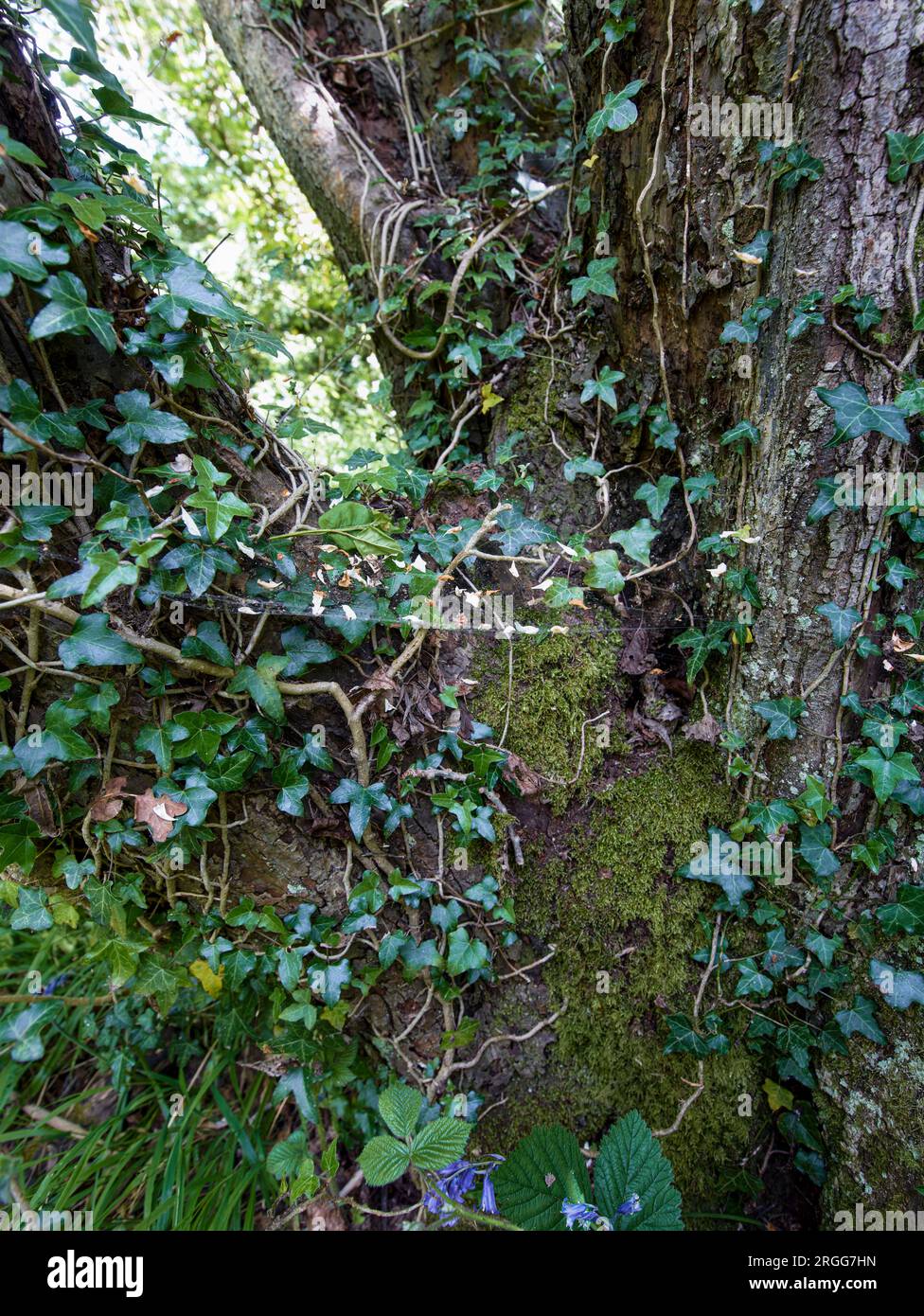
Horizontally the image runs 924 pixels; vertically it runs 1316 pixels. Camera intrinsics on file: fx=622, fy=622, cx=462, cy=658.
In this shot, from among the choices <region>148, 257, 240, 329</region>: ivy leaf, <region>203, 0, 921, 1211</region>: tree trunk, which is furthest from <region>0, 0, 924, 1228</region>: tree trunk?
<region>148, 257, 240, 329</region>: ivy leaf

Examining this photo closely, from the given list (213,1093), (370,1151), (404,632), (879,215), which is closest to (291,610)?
(404,632)

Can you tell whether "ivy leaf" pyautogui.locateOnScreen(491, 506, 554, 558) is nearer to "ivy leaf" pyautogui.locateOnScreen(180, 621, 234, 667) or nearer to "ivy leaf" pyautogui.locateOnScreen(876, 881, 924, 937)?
"ivy leaf" pyautogui.locateOnScreen(180, 621, 234, 667)

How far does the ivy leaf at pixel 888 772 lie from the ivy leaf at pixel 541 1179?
3.17 feet

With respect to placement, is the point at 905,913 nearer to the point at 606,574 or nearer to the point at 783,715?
the point at 783,715

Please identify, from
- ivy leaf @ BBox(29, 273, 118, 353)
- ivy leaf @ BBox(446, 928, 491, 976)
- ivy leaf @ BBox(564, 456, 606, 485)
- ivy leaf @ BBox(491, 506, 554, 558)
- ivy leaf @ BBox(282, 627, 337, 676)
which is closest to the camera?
ivy leaf @ BBox(29, 273, 118, 353)

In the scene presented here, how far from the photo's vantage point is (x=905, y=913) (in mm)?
1306

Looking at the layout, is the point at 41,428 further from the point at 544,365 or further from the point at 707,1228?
the point at 707,1228

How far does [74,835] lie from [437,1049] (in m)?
0.97

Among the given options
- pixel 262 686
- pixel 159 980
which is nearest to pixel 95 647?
pixel 262 686

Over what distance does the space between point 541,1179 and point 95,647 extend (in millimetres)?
1375

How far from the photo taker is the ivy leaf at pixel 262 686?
127cm

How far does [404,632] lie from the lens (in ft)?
4.58

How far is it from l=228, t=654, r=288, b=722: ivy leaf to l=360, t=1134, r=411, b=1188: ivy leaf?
0.86 meters

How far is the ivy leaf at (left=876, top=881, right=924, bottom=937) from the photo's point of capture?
1.29 metres
